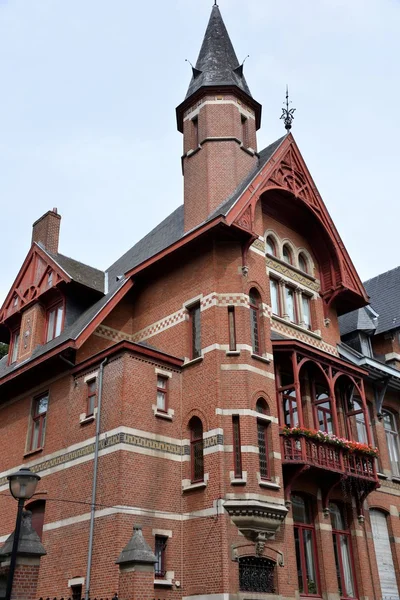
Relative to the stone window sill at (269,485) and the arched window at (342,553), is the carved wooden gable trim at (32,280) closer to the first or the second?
the stone window sill at (269,485)

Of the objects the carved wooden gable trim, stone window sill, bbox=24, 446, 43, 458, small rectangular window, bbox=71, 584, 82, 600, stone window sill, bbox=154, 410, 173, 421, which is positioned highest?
the carved wooden gable trim

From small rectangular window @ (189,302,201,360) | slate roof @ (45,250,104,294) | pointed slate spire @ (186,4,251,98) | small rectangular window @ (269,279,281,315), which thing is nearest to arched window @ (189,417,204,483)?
small rectangular window @ (189,302,201,360)

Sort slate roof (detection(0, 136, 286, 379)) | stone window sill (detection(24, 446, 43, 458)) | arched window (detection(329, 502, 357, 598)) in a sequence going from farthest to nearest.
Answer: slate roof (detection(0, 136, 286, 379)) → stone window sill (detection(24, 446, 43, 458)) → arched window (detection(329, 502, 357, 598))

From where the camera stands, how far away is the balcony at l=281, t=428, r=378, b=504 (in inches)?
765

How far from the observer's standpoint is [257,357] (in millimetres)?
19969

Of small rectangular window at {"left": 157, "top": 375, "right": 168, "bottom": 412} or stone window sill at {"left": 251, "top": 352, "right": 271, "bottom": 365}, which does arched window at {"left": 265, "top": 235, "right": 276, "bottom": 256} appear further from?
small rectangular window at {"left": 157, "top": 375, "right": 168, "bottom": 412}

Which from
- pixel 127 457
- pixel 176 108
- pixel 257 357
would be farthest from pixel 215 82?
pixel 127 457

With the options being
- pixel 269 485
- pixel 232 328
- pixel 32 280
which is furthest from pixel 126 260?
pixel 269 485

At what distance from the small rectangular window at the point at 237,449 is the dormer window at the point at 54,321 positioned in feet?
26.1

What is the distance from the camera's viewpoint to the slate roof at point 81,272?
2442cm

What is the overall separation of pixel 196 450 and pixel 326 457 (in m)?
3.95

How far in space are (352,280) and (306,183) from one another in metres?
4.14

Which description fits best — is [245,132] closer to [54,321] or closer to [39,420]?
[54,321]

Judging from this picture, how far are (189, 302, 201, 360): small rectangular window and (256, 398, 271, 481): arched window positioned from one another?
2487 mm
